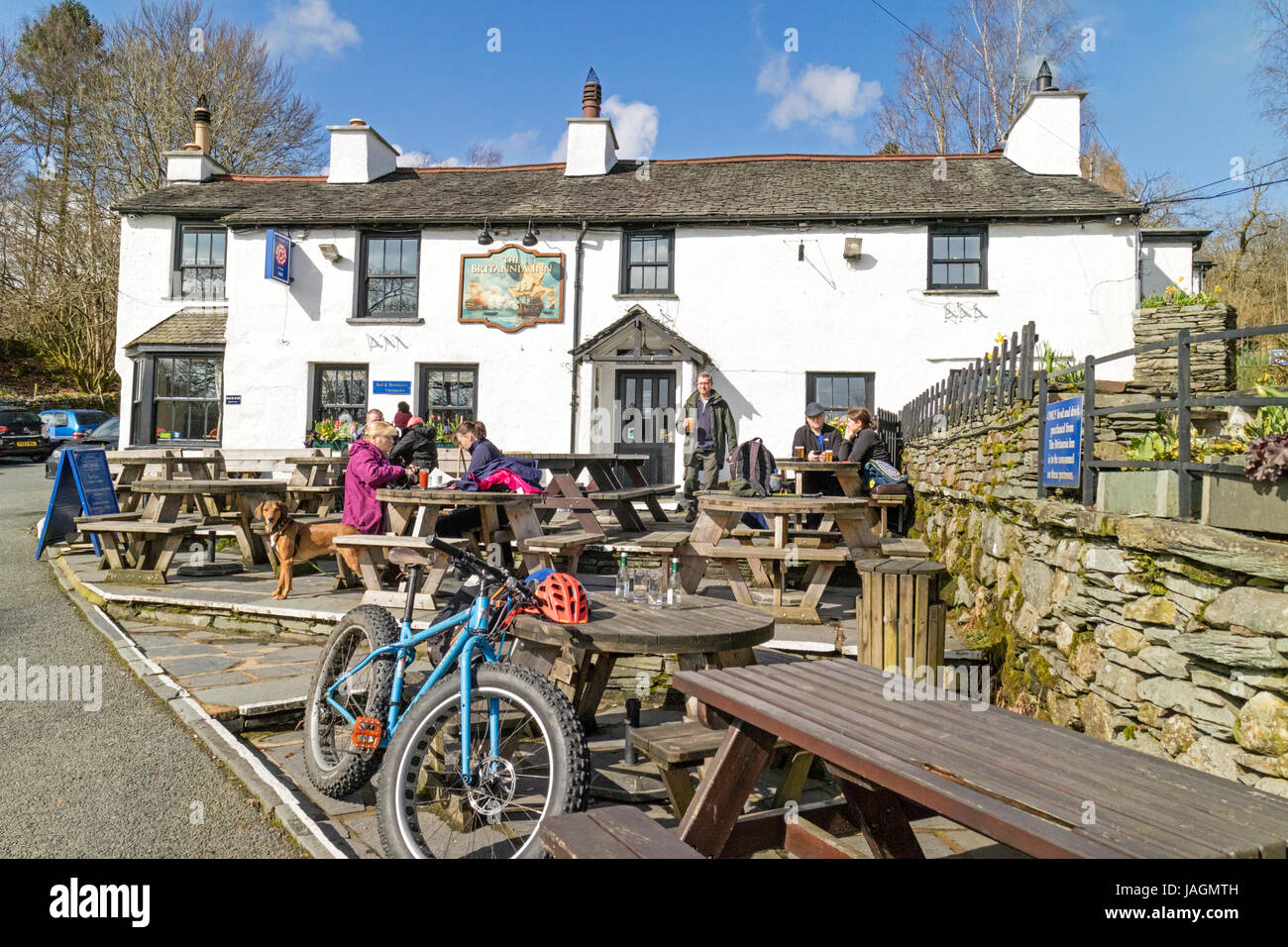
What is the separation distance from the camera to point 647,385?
15.2 metres

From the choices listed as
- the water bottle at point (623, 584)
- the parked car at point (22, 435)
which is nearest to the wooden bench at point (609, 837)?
the water bottle at point (623, 584)

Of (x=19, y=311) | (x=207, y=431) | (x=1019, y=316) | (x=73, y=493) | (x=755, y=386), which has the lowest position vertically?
(x=73, y=493)

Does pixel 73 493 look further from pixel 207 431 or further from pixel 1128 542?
pixel 1128 542

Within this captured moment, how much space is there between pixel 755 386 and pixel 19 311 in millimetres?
31033

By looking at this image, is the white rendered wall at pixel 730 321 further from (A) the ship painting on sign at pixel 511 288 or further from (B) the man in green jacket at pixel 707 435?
(B) the man in green jacket at pixel 707 435

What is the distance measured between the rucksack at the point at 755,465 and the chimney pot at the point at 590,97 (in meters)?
11.3

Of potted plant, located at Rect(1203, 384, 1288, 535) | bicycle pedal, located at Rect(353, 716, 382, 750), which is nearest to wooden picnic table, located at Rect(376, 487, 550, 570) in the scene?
bicycle pedal, located at Rect(353, 716, 382, 750)

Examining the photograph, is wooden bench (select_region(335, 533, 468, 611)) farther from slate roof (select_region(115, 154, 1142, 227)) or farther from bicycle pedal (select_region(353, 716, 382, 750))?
slate roof (select_region(115, 154, 1142, 227))

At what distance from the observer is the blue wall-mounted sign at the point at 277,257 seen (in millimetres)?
15023

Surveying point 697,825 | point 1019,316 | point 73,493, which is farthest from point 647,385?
point 697,825

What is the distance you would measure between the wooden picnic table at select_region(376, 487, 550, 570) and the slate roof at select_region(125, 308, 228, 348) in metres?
11.2

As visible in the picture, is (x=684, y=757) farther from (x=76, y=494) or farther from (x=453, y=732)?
(x=76, y=494)

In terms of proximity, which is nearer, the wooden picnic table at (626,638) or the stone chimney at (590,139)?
the wooden picnic table at (626,638)

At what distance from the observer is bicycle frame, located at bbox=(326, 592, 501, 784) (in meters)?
2.89
